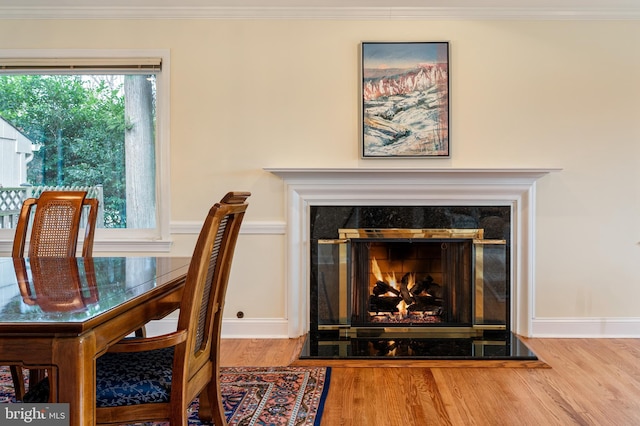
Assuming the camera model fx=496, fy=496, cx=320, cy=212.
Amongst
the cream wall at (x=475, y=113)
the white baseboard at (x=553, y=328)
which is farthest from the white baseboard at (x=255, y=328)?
the cream wall at (x=475, y=113)

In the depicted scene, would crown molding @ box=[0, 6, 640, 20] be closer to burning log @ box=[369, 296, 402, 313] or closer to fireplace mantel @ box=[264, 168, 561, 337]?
fireplace mantel @ box=[264, 168, 561, 337]

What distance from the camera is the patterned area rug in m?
2.16

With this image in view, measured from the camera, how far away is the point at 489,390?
8.14ft

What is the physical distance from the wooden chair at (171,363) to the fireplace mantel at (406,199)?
1.74m

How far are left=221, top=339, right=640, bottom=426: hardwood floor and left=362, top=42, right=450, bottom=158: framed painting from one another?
56.7 inches

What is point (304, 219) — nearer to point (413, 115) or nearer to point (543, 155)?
point (413, 115)

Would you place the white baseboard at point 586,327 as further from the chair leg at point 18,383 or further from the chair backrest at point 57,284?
the chair leg at point 18,383

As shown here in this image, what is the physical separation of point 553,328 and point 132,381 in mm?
2931

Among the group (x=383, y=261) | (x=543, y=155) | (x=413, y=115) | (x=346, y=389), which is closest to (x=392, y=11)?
(x=413, y=115)

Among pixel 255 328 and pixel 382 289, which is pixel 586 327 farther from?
pixel 255 328

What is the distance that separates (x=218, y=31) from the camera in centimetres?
339

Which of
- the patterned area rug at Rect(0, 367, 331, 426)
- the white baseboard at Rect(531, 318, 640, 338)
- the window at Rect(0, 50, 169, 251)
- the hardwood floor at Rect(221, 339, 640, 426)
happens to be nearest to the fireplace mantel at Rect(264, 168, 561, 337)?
the white baseboard at Rect(531, 318, 640, 338)

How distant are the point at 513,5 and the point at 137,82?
261 cm

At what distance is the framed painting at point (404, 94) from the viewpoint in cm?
336
